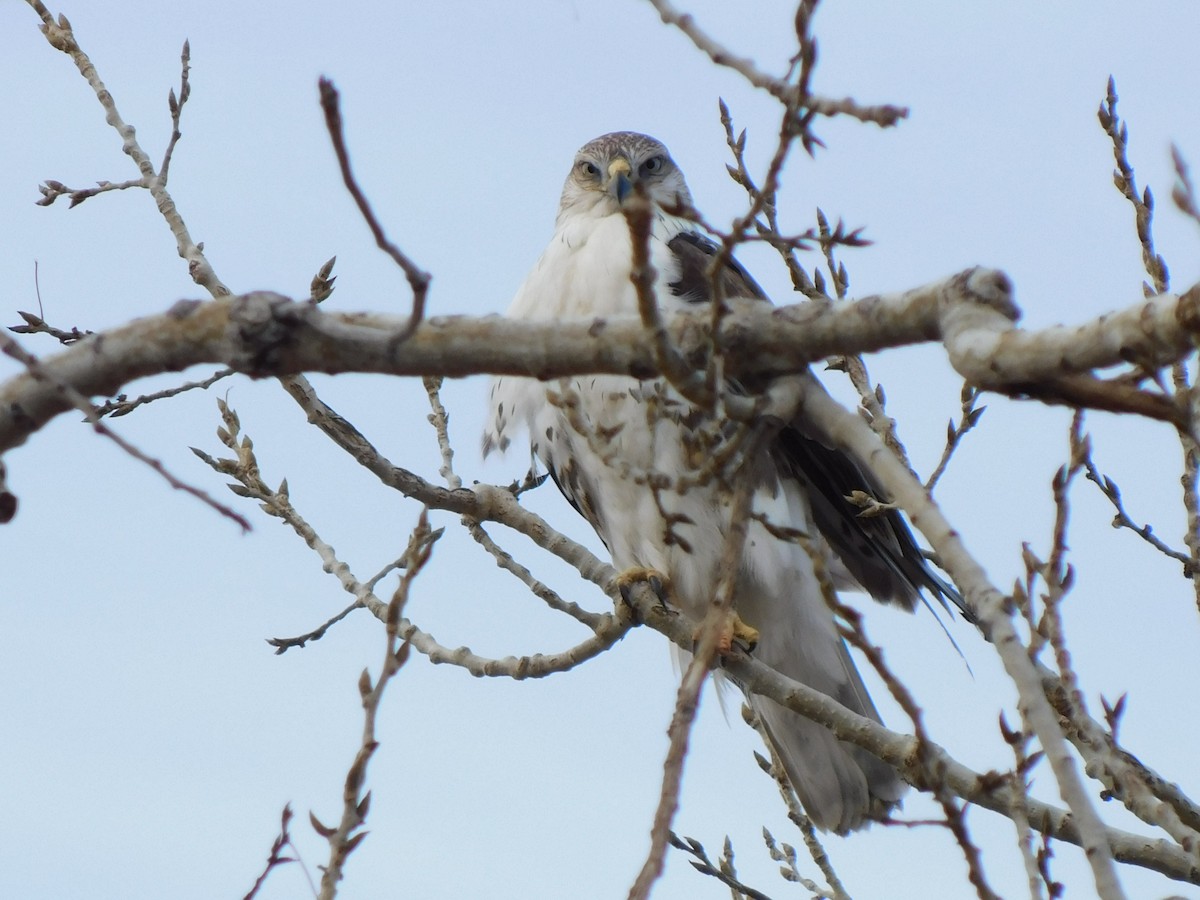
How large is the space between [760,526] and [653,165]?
7.30ft

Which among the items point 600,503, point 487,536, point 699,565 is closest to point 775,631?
point 699,565

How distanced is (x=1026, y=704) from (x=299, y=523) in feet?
9.19

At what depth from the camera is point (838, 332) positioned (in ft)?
6.40

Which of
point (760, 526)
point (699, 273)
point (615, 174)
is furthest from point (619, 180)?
point (760, 526)

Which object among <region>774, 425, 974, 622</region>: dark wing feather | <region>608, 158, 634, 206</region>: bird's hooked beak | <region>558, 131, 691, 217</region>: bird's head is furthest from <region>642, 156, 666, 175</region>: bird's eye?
<region>774, 425, 974, 622</region>: dark wing feather

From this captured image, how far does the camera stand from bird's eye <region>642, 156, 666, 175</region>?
20.9ft

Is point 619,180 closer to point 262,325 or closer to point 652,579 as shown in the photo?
point 652,579

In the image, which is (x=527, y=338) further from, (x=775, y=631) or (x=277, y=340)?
(x=775, y=631)

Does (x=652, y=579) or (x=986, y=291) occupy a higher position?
(x=652, y=579)

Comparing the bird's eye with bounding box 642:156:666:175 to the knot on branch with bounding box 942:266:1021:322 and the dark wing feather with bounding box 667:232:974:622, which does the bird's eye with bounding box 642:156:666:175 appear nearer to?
the dark wing feather with bounding box 667:232:974:622

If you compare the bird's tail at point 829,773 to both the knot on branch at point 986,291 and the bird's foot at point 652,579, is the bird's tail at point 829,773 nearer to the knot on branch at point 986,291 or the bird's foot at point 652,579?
the bird's foot at point 652,579

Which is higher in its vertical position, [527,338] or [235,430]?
[235,430]

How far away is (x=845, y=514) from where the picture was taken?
482cm

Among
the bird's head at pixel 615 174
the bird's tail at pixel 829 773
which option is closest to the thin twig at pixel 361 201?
the bird's tail at pixel 829 773
